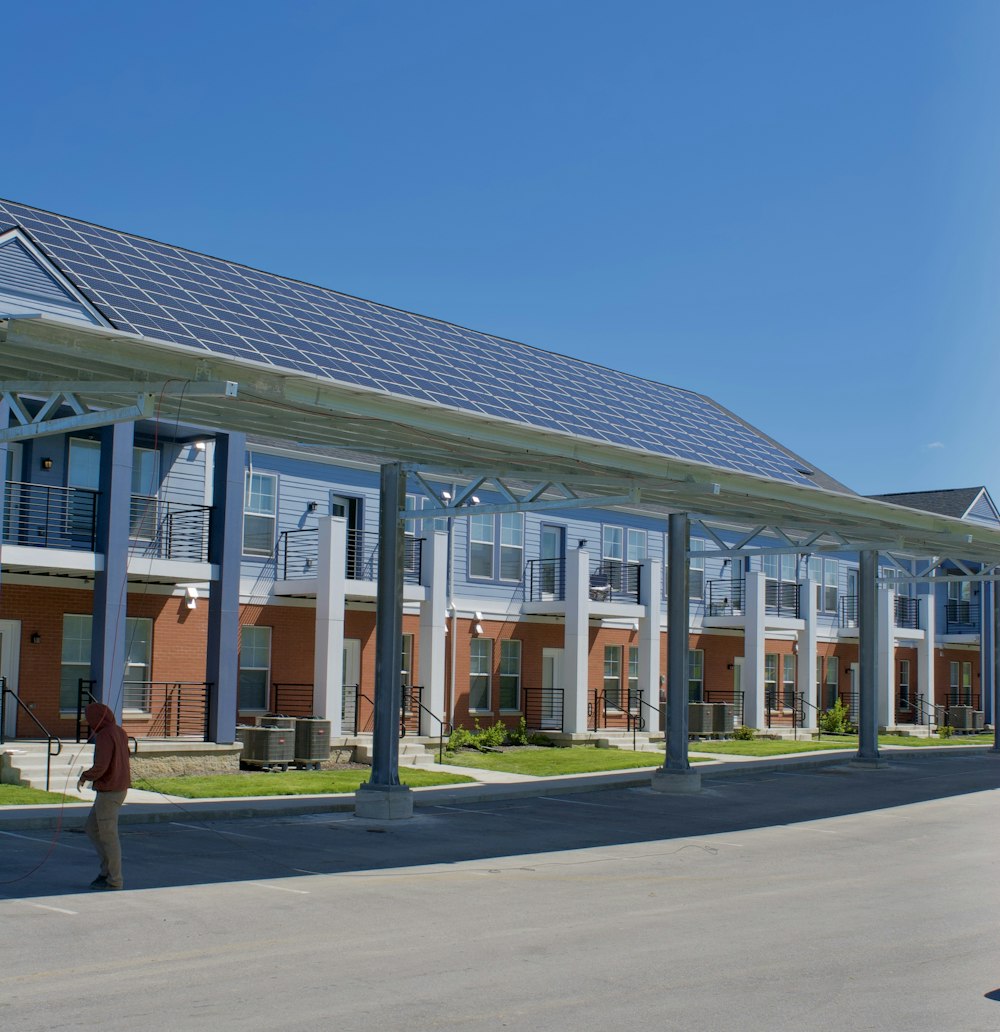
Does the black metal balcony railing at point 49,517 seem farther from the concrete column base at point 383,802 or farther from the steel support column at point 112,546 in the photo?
the concrete column base at point 383,802

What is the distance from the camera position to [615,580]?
3497cm

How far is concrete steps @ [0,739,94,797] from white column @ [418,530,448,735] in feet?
29.1

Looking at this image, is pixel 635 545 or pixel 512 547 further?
pixel 635 545

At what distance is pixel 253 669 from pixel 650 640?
11844 mm

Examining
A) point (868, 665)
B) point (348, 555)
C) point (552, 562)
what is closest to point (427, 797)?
point (348, 555)

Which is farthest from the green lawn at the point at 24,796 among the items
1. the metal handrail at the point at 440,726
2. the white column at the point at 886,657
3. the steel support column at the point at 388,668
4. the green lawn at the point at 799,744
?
the white column at the point at 886,657

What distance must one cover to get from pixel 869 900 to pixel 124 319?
12.4m

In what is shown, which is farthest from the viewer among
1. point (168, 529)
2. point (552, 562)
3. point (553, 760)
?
point (552, 562)

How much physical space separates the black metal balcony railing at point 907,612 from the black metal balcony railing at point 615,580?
1666 cm

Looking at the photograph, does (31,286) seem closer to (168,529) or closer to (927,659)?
(168,529)

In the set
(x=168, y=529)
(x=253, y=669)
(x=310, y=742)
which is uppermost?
(x=168, y=529)

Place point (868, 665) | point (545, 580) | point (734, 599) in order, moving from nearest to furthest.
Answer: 1. point (868, 665)
2. point (545, 580)
3. point (734, 599)

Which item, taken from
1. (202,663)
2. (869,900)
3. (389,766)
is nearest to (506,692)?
(202,663)

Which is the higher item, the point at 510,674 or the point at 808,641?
the point at 808,641
